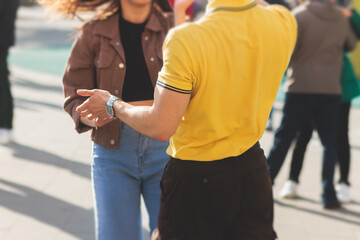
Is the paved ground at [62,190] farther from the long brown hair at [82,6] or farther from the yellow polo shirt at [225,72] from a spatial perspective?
the yellow polo shirt at [225,72]

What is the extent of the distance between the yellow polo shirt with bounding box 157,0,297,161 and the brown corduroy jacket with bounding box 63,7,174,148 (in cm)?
62

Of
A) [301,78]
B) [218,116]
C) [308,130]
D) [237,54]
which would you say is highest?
[237,54]

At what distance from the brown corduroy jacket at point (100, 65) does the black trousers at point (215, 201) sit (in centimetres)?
62

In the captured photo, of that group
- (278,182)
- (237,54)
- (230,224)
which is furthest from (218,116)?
(278,182)

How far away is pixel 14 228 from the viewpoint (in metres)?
4.34

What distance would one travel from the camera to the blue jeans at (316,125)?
474 cm

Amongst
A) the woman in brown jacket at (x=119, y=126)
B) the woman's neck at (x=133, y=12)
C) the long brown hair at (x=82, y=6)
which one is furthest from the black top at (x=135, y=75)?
the long brown hair at (x=82, y=6)

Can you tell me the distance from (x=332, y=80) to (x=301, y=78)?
0.79ft

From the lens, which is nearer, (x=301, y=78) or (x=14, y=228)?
(x=14, y=228)

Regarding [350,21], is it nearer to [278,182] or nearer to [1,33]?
[278,182]

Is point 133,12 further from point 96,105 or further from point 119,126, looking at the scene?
point 96,105

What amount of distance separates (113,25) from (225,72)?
3.22 feet

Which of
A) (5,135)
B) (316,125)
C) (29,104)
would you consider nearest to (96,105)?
(316,125)

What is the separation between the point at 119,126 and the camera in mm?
2754
